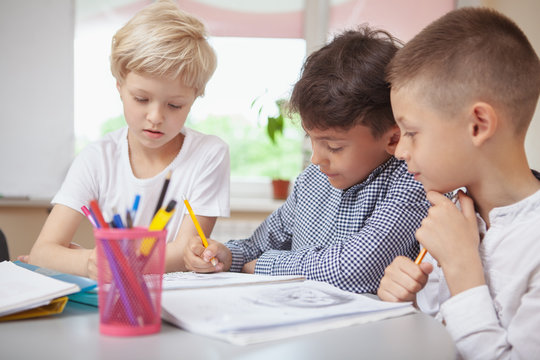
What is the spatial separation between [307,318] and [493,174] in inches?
18.1

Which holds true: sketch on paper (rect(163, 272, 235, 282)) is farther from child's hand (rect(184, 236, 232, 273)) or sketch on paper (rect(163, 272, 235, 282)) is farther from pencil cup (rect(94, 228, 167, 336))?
pencil cup (rect(94, 228, 167, 336))

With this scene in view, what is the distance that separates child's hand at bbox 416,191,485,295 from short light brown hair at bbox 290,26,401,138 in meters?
0.33

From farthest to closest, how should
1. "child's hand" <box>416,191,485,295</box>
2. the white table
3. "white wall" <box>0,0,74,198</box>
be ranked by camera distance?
"white wall" <box>0,0,74,198</box> → "child's hand" <box>416,191,485,295</box> → the white table

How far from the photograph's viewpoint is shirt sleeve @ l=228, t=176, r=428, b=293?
45.9 inches

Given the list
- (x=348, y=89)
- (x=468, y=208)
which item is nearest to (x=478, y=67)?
(x=468, y=208)

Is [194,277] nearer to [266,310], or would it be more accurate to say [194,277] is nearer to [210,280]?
[210,280]

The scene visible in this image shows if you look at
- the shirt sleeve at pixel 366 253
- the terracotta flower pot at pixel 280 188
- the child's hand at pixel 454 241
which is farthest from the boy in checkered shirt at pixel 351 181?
the terracotta flower pot at pixel 280 188

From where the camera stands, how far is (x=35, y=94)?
3465 mm

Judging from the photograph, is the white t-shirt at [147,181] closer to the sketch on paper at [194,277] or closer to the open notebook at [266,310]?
the sketch on paper at [194,277]

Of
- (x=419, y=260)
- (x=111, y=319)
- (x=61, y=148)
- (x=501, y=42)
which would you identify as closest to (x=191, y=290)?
(x=111, y=319)

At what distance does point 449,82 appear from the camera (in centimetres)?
101

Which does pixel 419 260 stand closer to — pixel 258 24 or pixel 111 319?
pixel 111 319

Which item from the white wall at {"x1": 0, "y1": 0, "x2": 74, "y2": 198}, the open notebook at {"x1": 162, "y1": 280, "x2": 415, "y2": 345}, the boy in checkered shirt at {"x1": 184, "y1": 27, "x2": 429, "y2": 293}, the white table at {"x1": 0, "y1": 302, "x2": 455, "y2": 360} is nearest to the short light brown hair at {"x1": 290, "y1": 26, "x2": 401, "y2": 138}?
the boy in checkered shirt at {"x1": 184, "y1": 27, "x2": 429, "y2": 293}

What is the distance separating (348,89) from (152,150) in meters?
0.64
